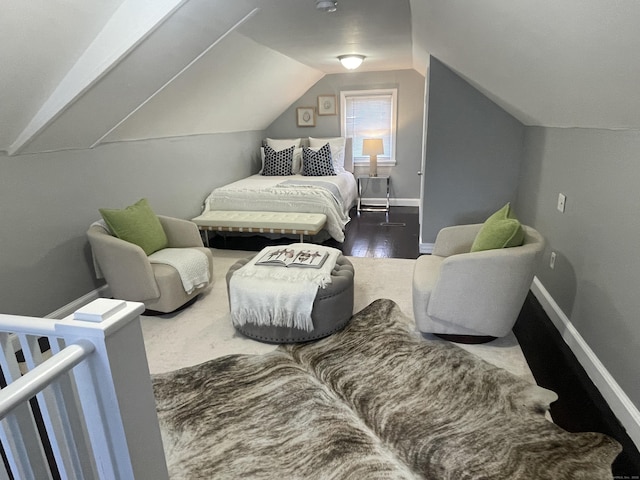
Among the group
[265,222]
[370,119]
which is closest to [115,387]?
[265,222]

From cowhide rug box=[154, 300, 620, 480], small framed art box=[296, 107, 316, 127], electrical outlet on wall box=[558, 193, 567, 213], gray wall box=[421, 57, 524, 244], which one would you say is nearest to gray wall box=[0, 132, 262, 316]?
cowhide rug box=[154, 300, 620, 480]

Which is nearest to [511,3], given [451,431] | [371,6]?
[371,6]

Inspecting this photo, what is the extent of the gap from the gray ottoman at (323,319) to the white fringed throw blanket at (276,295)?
42 millimetres

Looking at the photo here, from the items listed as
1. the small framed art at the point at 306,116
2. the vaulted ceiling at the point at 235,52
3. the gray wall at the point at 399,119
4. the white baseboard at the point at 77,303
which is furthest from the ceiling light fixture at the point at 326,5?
the small framed art at the point at 306,116

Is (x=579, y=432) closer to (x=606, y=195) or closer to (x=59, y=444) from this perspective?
(x=606, y=195)

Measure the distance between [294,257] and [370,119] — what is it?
Answer: 14.1ft

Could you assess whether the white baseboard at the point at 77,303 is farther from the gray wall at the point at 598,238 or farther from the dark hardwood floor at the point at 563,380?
the gray wall at the point at 598,238

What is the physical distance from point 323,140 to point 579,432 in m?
5.26

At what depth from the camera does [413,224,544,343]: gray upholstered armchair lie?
2.34m

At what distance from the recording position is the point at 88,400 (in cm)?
92

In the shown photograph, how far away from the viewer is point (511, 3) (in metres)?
1.62

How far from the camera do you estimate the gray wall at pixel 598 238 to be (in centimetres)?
193

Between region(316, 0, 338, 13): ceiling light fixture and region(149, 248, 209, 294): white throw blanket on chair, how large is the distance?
2.03 meters

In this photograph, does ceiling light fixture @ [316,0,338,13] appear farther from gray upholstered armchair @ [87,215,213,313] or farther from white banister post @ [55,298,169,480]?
white banister post @ [55,298,169,480]
